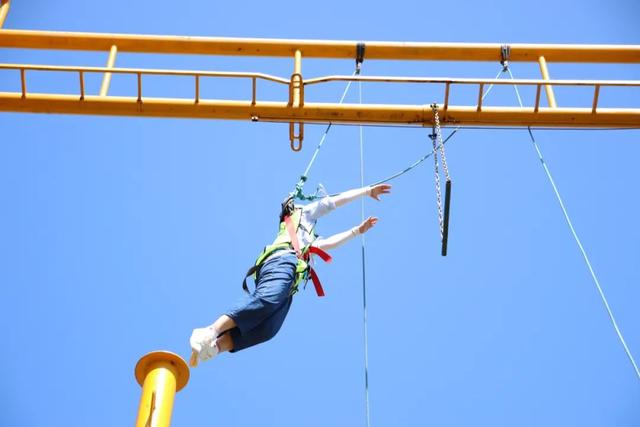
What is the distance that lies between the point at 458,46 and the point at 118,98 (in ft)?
9.63

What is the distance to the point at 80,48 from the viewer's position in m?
9.20

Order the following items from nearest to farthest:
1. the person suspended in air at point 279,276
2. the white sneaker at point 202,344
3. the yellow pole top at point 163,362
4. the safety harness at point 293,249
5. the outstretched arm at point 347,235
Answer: the yellow pole top at point 163,362, the white sneaker at point 202,344, the person suspended in air at point 279,276, the safety harness at point 293,249, the outstretched arm at point 347,235

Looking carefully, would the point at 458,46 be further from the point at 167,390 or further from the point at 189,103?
the point at 167,390

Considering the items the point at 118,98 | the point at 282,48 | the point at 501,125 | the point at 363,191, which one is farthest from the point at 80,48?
the point at 501,125

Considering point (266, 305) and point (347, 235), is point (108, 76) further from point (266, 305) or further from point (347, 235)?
point (266, 305)

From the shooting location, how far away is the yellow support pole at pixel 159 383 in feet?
17.4

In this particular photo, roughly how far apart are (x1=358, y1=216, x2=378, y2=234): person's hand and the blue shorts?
880 mm

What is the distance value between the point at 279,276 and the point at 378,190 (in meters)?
1.48

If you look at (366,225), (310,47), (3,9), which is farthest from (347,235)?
(3,9)

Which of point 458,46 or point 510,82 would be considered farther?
point 458,46

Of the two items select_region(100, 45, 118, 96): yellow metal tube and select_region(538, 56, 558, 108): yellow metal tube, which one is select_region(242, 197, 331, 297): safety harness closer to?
select_region(100, 45, 118, 96): yellow metal tube

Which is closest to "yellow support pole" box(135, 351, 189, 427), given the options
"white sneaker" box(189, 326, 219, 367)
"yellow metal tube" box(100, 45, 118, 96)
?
"white sneaker" box(189, 326, 219, 367)

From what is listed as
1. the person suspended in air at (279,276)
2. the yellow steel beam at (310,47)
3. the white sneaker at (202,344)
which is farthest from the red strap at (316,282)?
the yellow steel beam at (310,47)

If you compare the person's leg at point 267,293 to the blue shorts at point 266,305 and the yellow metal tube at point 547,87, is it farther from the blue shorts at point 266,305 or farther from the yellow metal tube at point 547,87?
the yellow metal tube at point 547,87
